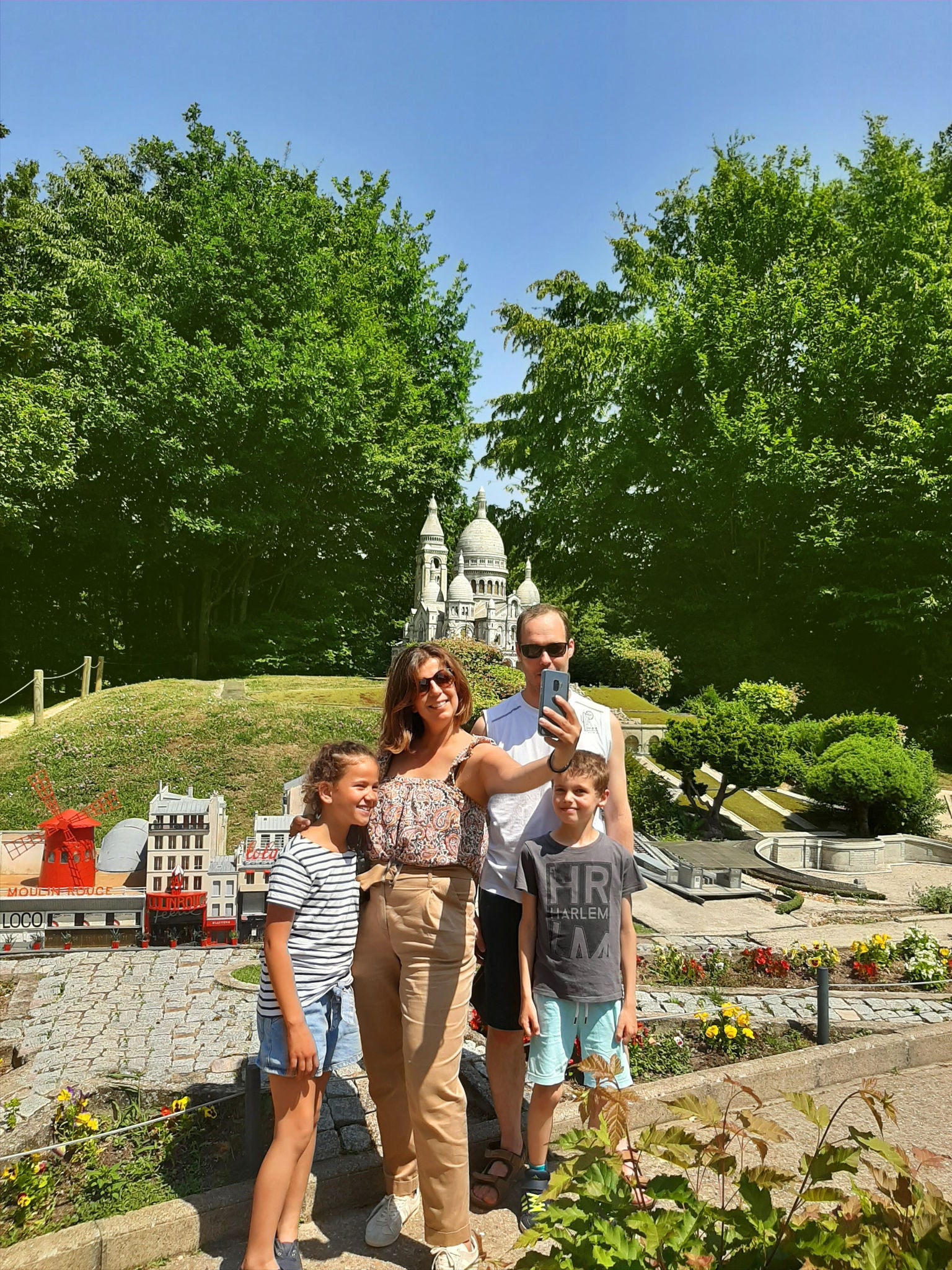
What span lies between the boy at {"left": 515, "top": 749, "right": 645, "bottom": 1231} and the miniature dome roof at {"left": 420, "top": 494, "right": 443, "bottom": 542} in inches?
1102

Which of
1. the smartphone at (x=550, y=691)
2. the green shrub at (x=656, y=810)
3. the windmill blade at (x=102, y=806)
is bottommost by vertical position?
the green shrub at (x=656, y=810)

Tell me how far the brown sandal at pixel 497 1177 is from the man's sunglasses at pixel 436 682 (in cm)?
234

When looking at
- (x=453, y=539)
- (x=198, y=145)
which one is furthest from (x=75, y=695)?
(x=198, y=145)

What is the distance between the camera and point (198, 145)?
32.5m

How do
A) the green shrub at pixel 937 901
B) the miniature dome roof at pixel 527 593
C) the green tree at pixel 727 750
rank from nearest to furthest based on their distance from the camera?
1. the green shrub at pixel 937 901
2. the green tree at pixel 727 750
3. the miniature dome roof at pixel 527 593

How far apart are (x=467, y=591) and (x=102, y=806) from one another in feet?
58.0

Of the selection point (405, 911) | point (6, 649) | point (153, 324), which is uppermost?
point (153, 324)

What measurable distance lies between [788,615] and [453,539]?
13.8 m

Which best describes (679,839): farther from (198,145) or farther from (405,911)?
(198,145)

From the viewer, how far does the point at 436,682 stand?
140 inches

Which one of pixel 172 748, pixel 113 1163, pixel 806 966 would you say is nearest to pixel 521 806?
pixel 113 1163

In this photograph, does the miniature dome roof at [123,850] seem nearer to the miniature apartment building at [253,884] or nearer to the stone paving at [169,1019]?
the miniature apartment building at [253,884]

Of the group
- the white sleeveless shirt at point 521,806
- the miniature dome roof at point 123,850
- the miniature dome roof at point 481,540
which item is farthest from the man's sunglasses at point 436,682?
the miniature dome roof at point 481,540

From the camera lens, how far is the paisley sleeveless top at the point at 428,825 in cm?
342
